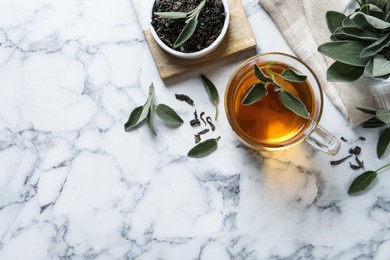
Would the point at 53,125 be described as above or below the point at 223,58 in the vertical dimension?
below

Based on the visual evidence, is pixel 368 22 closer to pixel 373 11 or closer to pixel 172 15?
pixel 373 11

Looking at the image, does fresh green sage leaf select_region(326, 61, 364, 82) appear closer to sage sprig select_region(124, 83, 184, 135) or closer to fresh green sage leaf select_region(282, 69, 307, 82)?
fresh green sage leaf select_region(282, 69, 307, 82)

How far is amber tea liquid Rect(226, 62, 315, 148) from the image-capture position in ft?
3.34

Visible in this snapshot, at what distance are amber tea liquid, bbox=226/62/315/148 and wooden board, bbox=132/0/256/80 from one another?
0.08 m

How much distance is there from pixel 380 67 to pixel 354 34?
0.22 ft

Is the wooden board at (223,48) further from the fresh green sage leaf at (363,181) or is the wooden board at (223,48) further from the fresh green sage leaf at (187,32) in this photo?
the fresh green sage leaf at (363,181)

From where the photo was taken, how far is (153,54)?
110cm

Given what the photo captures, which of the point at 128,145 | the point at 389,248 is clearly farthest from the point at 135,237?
the point at 389,248

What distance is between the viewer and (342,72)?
0.99m

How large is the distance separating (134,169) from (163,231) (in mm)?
123

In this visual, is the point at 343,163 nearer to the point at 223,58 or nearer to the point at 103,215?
the point at 223,58

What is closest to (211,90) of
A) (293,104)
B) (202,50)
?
(202,50)

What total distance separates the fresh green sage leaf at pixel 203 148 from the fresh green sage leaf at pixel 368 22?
1.06 feet

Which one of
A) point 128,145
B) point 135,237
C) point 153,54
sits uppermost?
point 153,54
